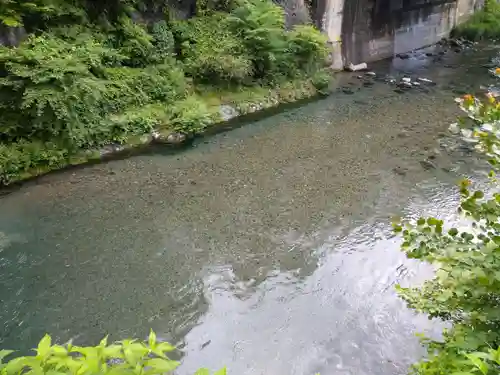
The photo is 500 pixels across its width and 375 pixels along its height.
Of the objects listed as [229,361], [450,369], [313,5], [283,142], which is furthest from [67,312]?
[313,5]

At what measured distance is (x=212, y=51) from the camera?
39.9 feet

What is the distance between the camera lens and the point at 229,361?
5.03 metres

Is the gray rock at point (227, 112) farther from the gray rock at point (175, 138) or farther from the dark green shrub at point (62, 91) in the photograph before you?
the dark green shrub at point (62, 91)

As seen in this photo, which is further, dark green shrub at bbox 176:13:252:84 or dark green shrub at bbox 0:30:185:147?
dark green shrub at bbox 176:13:252:84

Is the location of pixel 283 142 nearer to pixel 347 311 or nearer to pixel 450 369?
pixel 347 311

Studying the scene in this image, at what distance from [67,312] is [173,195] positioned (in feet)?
10.3

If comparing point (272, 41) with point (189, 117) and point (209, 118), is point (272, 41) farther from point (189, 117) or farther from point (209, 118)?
point (189, 117)

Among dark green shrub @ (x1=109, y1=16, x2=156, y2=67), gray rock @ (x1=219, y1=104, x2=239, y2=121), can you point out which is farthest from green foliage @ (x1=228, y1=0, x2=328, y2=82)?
Result: dark green shrub @ (x1=109, y1=16, x2=156, y2=67)

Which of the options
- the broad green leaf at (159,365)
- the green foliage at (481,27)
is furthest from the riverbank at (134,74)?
the green foliage at (481,27)

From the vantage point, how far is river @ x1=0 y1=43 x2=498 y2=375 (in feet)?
17.4

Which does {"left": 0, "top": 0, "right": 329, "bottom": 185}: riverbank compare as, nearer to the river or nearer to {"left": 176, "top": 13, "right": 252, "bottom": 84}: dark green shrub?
{"left": 176, "top": 13, "right": 252, "bottom": 84}: dark green shrub

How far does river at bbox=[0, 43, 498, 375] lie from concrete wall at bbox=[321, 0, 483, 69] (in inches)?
255

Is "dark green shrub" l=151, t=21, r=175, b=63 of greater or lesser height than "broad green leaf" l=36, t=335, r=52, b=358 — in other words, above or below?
above

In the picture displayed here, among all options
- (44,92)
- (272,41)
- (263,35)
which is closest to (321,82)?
(272,41)
